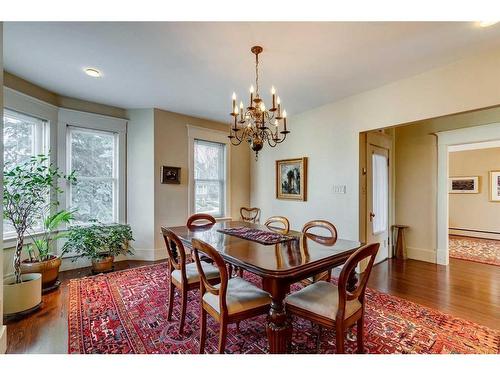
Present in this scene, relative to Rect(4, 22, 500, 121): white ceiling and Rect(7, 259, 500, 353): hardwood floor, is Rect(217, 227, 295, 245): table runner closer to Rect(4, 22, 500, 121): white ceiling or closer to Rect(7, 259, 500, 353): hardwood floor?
Rect(7, 259, 500, 353): hardwood floor

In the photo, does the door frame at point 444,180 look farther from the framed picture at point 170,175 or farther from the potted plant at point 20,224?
the potted plant at point 20,224

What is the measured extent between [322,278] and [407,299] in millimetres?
1023

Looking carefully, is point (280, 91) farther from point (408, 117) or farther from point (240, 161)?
point (240, 161)

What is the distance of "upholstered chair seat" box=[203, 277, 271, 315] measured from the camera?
1585 mm

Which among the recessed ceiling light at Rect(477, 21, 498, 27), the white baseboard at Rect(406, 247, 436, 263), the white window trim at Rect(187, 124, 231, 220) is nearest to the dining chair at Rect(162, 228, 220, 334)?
the white window trim at Rect(187, 124, 231, 220)

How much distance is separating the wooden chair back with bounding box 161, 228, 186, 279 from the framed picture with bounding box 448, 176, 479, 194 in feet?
24.4

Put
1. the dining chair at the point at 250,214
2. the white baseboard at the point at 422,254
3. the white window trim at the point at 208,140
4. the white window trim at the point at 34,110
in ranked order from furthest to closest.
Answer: the dining chair at the point at 250,214, the white window trim at the point at 208,140, the white baseboard at the point at 422,254, the white window trim at the point at 34,110

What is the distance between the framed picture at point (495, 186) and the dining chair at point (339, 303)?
654cm

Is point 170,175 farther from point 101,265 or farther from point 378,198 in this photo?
point 378,198

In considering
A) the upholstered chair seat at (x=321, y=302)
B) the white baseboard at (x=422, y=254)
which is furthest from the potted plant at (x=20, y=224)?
the white baseboard at (x=422, y=254)

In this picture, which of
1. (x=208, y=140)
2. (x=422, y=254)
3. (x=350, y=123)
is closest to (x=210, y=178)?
(x=208, y=140)

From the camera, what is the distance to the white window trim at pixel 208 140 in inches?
175

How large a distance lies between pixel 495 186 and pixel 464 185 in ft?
1.92
